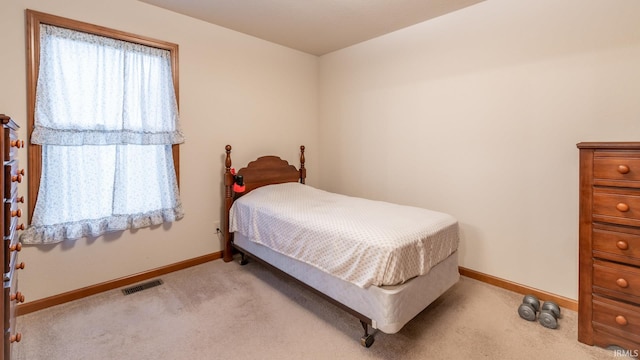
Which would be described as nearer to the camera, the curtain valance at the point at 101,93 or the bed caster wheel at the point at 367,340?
the bed caster wheel at the point at 367,340

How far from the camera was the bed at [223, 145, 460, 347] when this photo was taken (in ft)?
5.82

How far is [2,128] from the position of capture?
1.13 metres

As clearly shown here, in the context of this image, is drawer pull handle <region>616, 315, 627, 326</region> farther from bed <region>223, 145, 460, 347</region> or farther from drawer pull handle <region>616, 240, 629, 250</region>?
bed <region>223, 145, 460, 347</region>

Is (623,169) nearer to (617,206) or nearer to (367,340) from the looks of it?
(617,206)

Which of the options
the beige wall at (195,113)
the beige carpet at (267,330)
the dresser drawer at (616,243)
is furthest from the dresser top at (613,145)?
the beige wall at (195,113)

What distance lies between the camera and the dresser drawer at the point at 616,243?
66.2 inches

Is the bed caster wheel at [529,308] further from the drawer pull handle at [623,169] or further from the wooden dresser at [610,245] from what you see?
the drawer pull handle at [623,169]

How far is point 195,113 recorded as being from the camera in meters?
3.04

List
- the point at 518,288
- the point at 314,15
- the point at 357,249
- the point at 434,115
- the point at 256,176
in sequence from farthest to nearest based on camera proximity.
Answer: the point at 256,176 < the point at 434,115 < the point at 314,15 < the point at 518,288 < the point at 357,249

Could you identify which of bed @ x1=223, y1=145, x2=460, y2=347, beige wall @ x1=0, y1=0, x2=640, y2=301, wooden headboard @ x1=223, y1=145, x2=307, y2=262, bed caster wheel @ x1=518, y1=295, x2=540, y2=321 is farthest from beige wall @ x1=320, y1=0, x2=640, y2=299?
wooden headboard @ x1=223, y1=145, x2=307, y2=262

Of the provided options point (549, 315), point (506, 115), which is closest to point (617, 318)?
point (549, 315)

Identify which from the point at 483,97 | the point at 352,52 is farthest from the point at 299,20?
the point at 483,97

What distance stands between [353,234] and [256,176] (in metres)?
1.75

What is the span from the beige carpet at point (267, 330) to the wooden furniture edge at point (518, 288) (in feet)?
0.22
